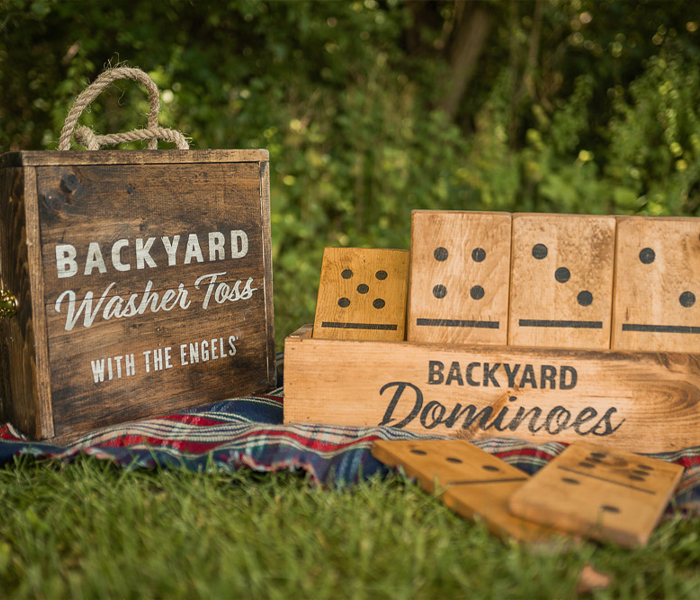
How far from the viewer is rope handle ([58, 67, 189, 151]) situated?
71.9 inches

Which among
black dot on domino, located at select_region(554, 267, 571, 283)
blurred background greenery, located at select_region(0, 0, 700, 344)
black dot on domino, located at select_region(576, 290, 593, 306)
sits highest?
blurred background greenery, located at select_region(0, 0, 700, 344)

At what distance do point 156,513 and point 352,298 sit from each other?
830 mm

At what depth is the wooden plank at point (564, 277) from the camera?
1722 mm

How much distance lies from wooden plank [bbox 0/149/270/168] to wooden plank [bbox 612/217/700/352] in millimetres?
1115

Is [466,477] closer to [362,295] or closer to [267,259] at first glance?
[362,295]

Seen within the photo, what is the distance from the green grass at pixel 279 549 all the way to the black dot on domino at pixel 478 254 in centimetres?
62

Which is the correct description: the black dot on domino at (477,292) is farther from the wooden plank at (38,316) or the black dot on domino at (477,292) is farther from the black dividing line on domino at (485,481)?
the wooden plank at (38,316)

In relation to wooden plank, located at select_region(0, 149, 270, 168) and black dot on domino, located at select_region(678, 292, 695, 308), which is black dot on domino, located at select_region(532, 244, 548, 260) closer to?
black dot on domino, located at select_region(678, 292, 695, 308)

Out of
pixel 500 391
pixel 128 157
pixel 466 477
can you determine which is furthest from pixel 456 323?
pixel 128 157

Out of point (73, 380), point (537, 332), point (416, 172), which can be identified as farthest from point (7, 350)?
point (416, 172)

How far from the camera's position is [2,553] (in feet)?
3.97

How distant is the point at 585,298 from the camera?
1721 mm

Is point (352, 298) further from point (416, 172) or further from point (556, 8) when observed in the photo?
point (556, 8)

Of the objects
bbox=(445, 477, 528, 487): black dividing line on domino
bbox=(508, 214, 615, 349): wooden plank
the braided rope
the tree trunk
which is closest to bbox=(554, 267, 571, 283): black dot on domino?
bbox=(508, 214, 615, 349): wooden plank
